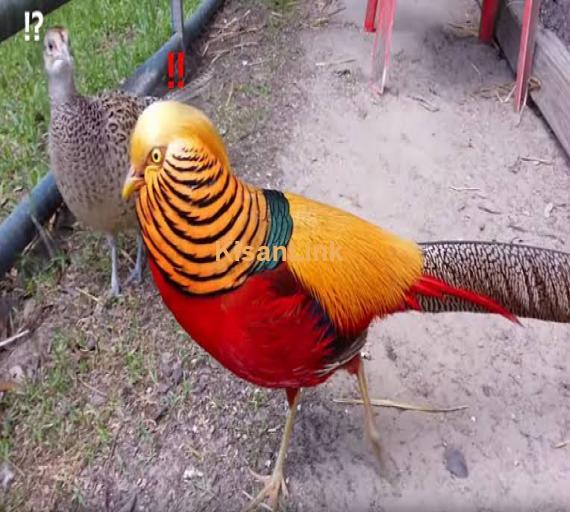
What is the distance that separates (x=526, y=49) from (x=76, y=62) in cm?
260

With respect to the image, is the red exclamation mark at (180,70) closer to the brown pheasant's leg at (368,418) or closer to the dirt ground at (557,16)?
the dirt ground at (557,16)

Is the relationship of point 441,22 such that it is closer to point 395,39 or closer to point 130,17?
point 395,39

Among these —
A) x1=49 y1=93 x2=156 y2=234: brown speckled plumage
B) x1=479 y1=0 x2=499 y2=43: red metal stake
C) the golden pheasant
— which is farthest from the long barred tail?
x1=479 y1=0 x2=499 y2=43: red metal stake

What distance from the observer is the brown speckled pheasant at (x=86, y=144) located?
7.90 feet

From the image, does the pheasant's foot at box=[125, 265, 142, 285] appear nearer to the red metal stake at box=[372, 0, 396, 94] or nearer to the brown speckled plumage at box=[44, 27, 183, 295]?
the brown speckled plumage at box=[44, 27, 183, 295]

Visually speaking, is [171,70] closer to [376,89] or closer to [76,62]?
[76,62]

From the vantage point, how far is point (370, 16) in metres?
4.44

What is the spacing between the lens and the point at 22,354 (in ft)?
8.50

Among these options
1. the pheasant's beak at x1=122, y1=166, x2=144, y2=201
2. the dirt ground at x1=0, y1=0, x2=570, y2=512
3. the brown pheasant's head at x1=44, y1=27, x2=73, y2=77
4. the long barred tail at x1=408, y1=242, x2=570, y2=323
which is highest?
the pheasant's beak at x1=122, y1=166, x2=144, y2=201

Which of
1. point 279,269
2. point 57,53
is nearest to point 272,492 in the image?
point 279,269

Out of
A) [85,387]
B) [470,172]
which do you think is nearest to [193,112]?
[85,387]

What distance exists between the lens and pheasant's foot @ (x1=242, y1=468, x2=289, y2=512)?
2.15 metres

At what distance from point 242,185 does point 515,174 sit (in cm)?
227

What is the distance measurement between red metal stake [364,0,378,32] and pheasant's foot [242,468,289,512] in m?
3.22
